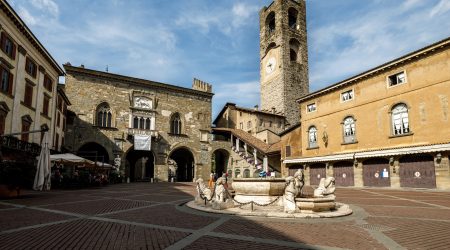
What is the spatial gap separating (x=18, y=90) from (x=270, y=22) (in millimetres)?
40674

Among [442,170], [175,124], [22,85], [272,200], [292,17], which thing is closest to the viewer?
[272,200]

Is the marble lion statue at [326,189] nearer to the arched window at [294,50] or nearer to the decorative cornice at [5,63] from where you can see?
the decorative cornice at [5,63]

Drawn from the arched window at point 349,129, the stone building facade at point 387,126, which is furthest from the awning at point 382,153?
the arched window at point 349,129

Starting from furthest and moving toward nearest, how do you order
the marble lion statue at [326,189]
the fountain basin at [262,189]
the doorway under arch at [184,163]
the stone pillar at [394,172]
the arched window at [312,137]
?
the doorway under arch at [184,163] < the arched window at [312,137] < the stone pillar at [394,172] < the marble lion statue at [326,189] < the fountain basin at [262,189]

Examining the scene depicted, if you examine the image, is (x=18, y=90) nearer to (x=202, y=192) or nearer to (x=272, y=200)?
(x=202, y=192)

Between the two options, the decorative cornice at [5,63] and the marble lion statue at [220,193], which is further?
the decorative cornice at [5,63]

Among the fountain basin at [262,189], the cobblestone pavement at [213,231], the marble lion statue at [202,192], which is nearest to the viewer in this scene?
the cobblestone pavement at [213,231]

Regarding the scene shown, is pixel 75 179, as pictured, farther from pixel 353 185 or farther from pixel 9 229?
pixel 353 185

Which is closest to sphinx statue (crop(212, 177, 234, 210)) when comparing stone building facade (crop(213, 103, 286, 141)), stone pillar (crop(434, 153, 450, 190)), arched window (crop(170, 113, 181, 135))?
stone pillar (crop(434, 153, 450, 190))

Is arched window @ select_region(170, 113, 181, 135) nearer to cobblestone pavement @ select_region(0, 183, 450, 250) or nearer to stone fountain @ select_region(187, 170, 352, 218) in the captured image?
stone fountain @ select_region(187, 170, 352, 218)

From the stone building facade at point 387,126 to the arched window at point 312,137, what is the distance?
95mm

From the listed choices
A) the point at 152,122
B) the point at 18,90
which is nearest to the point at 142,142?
the point at 152,122

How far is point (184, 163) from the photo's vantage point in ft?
133

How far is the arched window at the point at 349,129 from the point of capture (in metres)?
23.7
